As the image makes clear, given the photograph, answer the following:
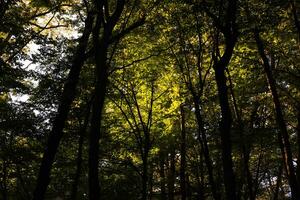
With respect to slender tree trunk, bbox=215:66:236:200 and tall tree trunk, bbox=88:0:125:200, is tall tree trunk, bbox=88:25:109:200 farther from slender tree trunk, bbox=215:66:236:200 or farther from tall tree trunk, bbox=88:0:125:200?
slender tree trunk, bbox=215:66:236:200

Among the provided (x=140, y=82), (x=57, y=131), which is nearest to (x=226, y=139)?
(x=57, y=131)

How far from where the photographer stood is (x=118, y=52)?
73.9 ft

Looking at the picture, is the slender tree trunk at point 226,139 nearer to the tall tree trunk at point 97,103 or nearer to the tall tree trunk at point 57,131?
the tall tree trunk at point 97,103

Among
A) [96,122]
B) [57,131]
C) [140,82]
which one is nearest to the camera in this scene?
[96,122]

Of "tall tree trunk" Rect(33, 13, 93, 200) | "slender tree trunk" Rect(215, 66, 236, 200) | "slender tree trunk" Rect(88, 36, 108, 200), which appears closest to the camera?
"slender tree trunk" Rect(88, 36, 108, 200)

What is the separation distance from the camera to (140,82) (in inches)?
941

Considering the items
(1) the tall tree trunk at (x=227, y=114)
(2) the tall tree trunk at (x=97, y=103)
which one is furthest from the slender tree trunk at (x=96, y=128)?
(1) the tall tree trunk at (x=227, y=114)

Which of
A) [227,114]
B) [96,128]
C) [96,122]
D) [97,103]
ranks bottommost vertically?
[96,128]

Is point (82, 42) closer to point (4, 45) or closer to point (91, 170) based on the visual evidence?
point (4, 45)

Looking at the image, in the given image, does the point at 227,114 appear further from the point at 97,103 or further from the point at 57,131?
the point at 57,131

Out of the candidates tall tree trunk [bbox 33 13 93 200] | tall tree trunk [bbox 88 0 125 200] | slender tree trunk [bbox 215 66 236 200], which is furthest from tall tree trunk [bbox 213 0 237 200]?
tall tree trunk [bbox 33 13 93 200]

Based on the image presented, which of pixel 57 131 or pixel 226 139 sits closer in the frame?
pixel 226 139

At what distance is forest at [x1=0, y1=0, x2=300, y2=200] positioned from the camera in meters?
13.8

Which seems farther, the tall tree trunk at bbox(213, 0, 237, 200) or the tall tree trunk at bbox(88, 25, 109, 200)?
the tall tree trunk at bbox(213, 0, 237, 200)
